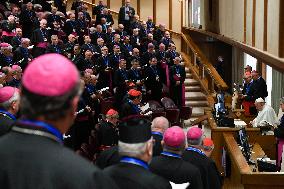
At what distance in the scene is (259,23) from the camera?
1145 cm

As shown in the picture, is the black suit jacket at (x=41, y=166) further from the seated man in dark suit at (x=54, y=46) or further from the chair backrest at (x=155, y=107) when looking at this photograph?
the seated man in dark suit at (x=54, y=46)

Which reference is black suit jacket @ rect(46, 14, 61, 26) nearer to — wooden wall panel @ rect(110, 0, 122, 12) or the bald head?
wooden wall panel @ rect(110, 0, 122, 12)

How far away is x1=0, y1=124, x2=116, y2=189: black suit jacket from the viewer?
71.7 inches

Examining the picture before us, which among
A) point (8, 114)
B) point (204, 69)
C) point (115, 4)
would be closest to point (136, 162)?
point (8, 114)

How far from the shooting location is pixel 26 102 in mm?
1869

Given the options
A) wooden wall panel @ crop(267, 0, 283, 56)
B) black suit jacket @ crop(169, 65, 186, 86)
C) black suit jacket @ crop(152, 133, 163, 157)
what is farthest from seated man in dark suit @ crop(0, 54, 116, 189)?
black suit jacket @ crop(169, 65, 186, 86)

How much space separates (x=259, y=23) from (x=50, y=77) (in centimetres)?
1005

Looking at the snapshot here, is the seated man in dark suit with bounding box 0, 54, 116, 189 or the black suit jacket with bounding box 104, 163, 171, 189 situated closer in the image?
the seated man in dark suit with bounding box 0, 54, 116, 189

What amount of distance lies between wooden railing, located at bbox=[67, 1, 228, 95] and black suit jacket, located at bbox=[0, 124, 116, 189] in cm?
1231

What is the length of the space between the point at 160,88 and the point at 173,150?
10055 mm

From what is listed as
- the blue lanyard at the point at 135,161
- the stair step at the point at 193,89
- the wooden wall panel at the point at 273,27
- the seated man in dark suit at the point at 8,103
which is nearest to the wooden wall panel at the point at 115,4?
the stair step at the point at 193,89

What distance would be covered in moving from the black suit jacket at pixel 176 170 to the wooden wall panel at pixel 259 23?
22.9 ft

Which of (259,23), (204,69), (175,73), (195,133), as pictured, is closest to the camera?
(195,133)

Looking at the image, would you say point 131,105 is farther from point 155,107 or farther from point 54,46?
point 54,46
